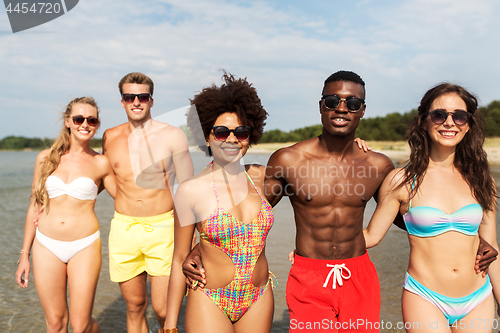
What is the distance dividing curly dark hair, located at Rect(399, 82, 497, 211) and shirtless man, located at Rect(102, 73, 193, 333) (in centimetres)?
228

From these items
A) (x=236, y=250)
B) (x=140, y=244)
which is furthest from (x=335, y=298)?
(x=140, y=244)

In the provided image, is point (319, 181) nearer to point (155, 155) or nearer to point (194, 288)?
point (194, 288)

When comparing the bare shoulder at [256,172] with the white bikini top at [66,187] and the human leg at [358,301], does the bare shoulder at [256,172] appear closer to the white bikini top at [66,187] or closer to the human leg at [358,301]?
the human leg at [358,301]

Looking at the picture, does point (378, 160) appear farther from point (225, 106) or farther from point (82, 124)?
point (82, 124)

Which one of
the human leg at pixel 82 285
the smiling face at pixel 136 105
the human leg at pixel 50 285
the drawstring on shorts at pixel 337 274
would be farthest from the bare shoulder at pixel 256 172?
the human leg at pixel 50 285

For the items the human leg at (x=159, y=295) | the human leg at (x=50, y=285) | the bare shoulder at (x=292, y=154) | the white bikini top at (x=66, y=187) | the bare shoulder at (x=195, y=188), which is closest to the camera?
the bare shoulder at (x=195, y=188)

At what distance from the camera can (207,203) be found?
8.76ft

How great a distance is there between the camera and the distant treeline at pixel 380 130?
3692mm

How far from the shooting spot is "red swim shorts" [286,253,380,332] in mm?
3027

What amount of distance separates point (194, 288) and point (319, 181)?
1.36m

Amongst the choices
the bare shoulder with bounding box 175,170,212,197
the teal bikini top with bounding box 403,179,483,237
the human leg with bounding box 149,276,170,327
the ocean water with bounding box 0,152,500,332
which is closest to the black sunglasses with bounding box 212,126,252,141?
the bare shoulder with bounding box 175,170,212,197

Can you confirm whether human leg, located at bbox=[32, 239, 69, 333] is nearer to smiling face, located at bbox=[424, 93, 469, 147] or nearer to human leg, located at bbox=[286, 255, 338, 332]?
human leg, located at bbox=[286, 255, 338, 332]

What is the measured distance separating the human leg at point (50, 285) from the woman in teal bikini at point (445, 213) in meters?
3.08

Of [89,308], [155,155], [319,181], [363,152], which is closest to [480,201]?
[363,152]
